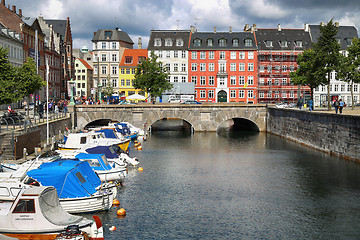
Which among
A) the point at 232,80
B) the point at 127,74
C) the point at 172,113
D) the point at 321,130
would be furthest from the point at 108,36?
the point at 321,130

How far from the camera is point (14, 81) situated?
5497 centimetres

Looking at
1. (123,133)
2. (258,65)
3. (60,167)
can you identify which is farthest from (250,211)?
(258,65)

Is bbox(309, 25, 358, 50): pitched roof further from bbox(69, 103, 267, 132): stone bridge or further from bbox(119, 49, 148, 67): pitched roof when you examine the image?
bbox(119, 49, 148, 67): pitched roof

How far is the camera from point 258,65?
385ft

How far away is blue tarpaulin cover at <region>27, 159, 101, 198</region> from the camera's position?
1159 inches

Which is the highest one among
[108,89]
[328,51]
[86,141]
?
[328,51]

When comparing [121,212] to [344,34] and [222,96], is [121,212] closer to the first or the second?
[222,96]

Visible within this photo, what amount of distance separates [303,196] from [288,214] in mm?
5377

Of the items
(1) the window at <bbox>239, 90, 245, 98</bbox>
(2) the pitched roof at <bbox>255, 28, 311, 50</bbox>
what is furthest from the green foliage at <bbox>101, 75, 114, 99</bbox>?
(2) the pitched roof at <bbox>255, 28, 311, 50</bbox>

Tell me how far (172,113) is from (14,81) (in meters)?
33.2

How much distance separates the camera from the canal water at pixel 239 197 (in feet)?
90.9

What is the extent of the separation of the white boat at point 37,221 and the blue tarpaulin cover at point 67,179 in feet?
16.9

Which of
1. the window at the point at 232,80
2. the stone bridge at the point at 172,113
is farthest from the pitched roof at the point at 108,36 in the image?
the stone bridge at the point at 172,113

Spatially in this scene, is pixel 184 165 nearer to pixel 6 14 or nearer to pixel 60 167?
pixel 60 167
